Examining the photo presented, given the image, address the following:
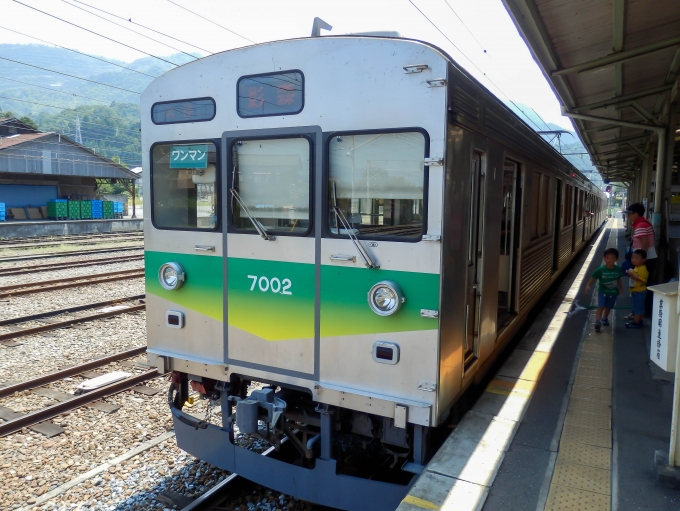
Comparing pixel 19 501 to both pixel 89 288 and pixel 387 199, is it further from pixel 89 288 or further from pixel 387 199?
pixel 89 288

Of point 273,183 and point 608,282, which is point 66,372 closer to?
point 273,183

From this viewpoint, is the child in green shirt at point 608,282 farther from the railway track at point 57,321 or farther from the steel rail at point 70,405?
the railway track at point 57,321

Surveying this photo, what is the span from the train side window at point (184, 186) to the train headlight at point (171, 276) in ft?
0.98

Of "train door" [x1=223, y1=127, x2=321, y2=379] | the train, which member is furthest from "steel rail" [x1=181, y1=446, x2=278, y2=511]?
"train door" [x1=223, y1=127, x2=321, y2=379]

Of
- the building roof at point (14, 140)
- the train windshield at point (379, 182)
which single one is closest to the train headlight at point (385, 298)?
the train windshield at point (379, 182)

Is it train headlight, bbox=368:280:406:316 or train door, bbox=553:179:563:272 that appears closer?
train headlight, bbox=368:280:406:316

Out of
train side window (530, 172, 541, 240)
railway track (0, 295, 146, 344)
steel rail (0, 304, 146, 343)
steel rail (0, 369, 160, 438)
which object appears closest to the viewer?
steel rail (0, 369, 160, 438)

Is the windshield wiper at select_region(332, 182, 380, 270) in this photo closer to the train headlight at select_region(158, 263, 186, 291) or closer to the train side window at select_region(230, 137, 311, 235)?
the train side window at select_region(230, 137, 311, 235)

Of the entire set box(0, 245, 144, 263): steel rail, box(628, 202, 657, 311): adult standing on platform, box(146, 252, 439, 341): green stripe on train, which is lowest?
box(0, 245, 144, 263): steel rail

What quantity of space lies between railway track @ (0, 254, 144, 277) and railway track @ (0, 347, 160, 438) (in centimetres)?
817

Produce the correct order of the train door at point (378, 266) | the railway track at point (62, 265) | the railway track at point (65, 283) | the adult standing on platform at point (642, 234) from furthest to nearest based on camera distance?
the railway track at point (62, 265) → the railway track at point (65, 283) → the adult standing on platform at point (642, 234) → the train door at point (378, 266)

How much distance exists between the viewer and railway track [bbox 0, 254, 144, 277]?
13.5m

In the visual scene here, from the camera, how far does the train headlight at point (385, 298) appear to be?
11.0ft

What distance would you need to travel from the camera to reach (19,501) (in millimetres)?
4055
